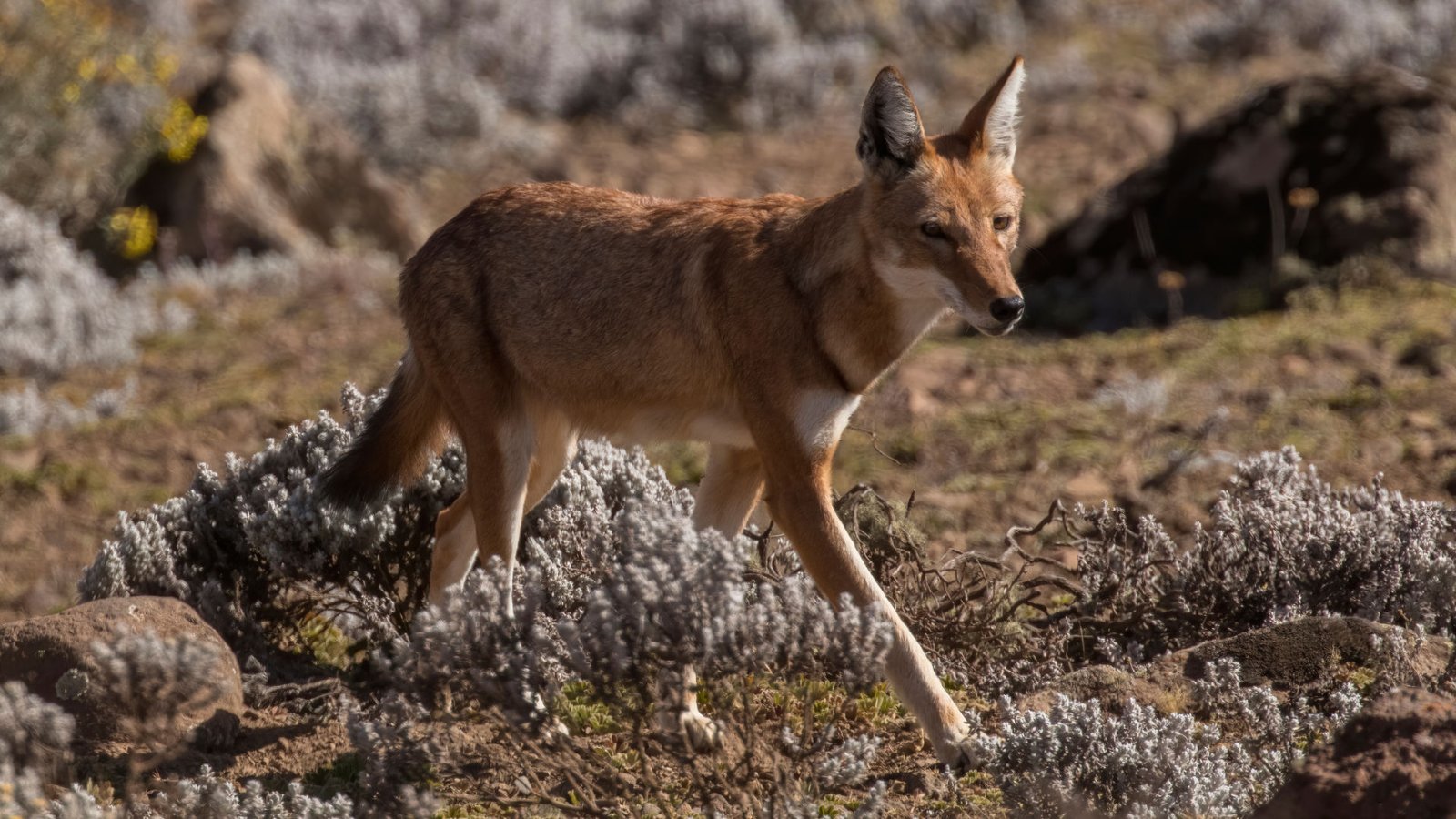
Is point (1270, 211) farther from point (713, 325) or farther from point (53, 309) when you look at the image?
point (53, 309)

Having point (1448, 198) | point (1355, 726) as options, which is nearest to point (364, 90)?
point (1448, 198)

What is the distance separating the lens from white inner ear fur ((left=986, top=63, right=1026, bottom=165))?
4.97 metres

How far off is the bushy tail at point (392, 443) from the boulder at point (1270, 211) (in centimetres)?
550

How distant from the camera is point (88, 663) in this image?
4.80m

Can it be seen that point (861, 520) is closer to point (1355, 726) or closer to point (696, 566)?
point (696, 566)

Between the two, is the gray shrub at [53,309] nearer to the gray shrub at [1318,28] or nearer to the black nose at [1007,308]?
the black nose at [1007,308]

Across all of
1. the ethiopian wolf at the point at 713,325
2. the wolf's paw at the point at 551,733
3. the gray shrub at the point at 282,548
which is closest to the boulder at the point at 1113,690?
the ethiopian wolf at the point at 713,325

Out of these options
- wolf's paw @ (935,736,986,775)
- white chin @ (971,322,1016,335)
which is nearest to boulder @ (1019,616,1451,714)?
wolf's paw @ (935,736,986,775)

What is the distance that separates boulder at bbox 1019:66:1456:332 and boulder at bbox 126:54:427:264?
18.5 ft

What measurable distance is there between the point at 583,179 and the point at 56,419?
5.55 meters

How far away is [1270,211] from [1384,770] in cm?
807

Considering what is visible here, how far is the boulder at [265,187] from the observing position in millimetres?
12867

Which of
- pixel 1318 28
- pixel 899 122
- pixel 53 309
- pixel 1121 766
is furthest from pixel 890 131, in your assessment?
pixel 1318 28

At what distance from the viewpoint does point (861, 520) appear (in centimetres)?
575
